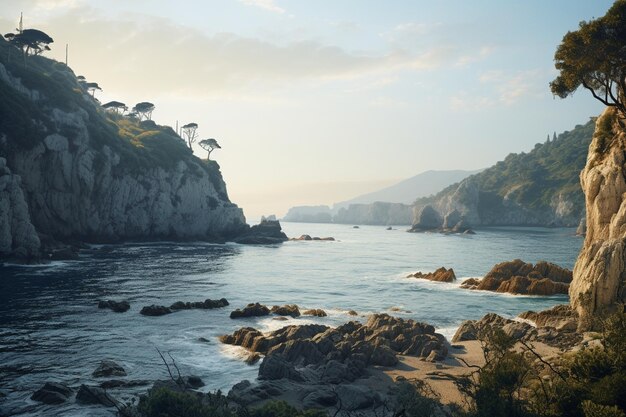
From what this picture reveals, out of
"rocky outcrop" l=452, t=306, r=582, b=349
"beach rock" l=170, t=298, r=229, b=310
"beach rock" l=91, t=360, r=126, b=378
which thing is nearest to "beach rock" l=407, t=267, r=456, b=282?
"rocky outcrop" l=452, t=306, r=582, b=349

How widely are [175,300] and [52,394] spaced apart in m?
29.8

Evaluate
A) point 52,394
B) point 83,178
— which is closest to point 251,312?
point 52,394

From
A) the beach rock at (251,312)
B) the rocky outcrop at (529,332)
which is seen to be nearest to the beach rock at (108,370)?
the beach rock at (251,312)

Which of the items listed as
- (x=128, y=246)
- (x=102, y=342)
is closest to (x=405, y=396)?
(x=102, y=342)

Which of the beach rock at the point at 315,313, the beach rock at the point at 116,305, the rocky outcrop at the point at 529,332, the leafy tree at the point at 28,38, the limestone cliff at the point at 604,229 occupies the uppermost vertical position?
the leafy tree at the point at 28,38

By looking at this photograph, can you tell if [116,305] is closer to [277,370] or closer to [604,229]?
[277,370]

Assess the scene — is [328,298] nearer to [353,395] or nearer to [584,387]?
[353,395]

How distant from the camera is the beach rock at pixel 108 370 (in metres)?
30.5

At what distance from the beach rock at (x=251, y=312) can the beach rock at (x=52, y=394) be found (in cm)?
2277

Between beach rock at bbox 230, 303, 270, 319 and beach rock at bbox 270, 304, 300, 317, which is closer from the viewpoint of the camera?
beach rock at bbox 230, 303, 270, 319

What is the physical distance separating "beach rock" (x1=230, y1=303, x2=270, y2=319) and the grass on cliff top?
60952 millimetres

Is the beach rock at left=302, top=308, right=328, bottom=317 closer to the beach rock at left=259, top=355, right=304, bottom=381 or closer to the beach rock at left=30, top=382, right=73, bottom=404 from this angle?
the beach rock at left=259, top=355, right=304, bottom=381

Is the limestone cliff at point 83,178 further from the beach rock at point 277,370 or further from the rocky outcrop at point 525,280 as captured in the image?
the rocky outcrop at point 525,280

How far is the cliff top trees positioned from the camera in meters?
45.7
